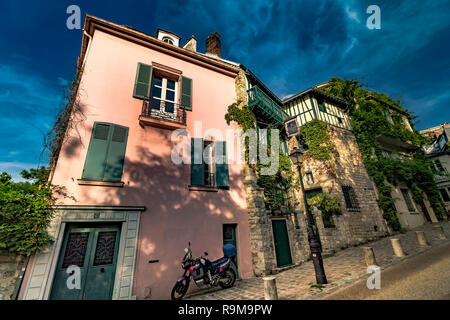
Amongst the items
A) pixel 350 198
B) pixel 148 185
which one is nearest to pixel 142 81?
pixel 148 185

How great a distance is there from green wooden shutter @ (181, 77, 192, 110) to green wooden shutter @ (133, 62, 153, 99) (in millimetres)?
1358

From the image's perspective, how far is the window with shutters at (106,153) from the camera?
5469 millimetres

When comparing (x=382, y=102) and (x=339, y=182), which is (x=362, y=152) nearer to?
(x=339, y=182)

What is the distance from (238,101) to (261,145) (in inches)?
101

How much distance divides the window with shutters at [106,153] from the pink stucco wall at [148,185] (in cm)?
17

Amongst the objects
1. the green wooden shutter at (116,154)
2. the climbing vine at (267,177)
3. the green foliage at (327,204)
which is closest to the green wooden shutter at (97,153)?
the green wooden shutter at (116,154)

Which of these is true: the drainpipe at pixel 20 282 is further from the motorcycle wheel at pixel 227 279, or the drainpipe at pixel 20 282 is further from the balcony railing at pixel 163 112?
the motorcycle wheel at pixel 227 279

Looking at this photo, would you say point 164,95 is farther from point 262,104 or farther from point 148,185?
point 262,104

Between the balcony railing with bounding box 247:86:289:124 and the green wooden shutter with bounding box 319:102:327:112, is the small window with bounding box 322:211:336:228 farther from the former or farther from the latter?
the green wooden shutter with bounding box 319:102:327:112

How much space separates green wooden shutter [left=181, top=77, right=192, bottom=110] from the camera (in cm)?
779

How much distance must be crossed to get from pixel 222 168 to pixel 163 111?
3.30 m

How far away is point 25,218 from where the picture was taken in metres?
4.26

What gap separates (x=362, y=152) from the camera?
14133 mm
